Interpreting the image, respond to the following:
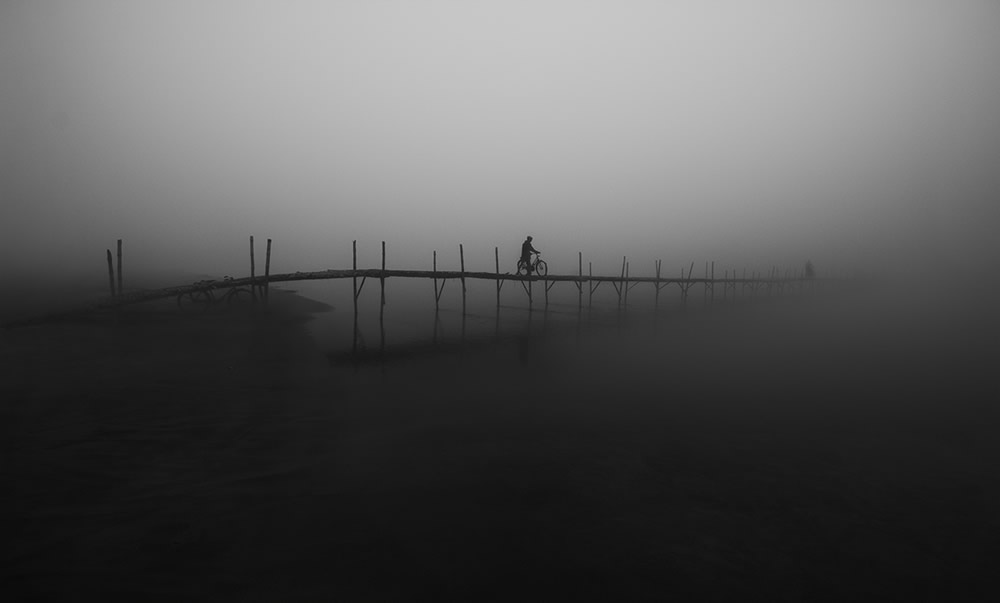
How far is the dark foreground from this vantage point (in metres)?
5.19

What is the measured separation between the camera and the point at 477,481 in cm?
752

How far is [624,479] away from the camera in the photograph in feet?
25.6

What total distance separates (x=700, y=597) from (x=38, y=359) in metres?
16.4

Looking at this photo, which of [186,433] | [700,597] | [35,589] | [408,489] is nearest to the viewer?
[35,589]

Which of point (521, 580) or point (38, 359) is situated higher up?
point (38, 359)

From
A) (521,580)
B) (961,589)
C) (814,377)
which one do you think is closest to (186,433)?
(521,580)

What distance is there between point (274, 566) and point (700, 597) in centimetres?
422

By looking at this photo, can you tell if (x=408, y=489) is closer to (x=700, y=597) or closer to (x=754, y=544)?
(x=700, y=597)

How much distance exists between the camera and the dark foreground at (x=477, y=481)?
17.0 ft

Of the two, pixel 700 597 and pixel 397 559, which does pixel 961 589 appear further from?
pixel 397 559

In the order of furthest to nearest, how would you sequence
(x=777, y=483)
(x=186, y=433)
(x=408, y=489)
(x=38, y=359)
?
(x=38, y=359), (x=186, y=433), (x=777, y=483), (x=408, y=489)

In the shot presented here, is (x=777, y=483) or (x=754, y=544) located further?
(x=777, y=483)

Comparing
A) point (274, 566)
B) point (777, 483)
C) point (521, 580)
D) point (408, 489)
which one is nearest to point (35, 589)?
point (274, 566)

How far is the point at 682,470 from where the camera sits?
820 centimetres
